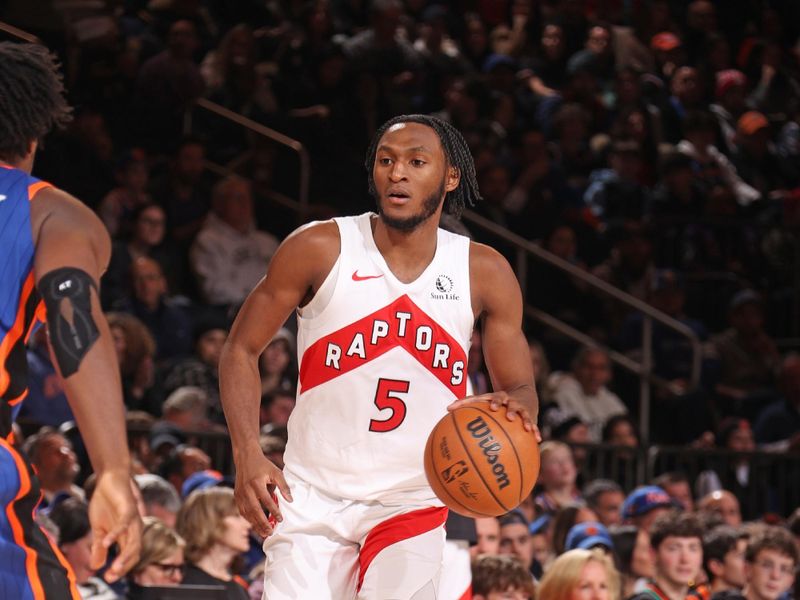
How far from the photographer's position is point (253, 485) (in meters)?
4.44

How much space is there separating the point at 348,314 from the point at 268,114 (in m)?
8.05

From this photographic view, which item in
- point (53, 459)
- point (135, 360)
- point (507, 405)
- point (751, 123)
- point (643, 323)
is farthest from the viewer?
point (751, 123)

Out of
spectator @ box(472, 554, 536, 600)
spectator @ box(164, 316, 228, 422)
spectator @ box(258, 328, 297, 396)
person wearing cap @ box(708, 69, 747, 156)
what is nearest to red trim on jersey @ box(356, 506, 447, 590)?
spectator @ box(472, 554, 536, 600)

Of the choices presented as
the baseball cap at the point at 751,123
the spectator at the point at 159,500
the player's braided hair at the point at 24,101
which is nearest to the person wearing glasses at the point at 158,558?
the spectator at the point at 159,500

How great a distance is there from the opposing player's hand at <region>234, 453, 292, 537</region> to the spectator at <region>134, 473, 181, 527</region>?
2.79 metres

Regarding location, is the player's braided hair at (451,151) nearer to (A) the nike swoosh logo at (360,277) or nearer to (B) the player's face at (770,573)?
(A) the nike swoosh logo at (360,277)

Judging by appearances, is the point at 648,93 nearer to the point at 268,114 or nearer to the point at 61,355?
the point at 268,114

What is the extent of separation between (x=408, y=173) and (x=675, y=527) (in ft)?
11.4

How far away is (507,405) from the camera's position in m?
4.50

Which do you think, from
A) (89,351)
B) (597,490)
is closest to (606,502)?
(597,490)

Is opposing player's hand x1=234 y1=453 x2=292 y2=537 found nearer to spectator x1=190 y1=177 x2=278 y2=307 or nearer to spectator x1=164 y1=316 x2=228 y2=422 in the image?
spectator x1=164 y1=316 x2=228 y2=422

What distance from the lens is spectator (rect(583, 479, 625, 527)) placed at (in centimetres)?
907

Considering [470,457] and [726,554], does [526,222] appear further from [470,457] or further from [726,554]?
[470,457]

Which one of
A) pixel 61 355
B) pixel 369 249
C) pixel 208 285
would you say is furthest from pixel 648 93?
pixel 61 355
